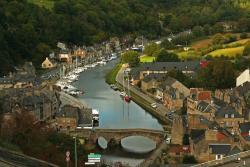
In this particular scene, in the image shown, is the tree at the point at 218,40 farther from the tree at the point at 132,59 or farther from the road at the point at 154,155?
the road at the point at 154,155

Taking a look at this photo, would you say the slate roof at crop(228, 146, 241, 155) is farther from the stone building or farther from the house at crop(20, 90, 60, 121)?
the house at crop(20, 90, 60, 121)

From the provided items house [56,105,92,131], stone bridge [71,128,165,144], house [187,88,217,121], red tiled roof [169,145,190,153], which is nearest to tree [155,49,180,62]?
house [187,88,217,121]

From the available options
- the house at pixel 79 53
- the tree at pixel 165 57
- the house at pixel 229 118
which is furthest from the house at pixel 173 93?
the house at pixel 79 53

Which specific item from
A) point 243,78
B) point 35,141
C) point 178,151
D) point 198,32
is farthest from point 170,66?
point 35,141

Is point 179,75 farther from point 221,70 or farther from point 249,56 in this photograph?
point 249,56

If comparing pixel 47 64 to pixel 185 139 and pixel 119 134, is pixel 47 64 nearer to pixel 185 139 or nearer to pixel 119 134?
pixel 119 134

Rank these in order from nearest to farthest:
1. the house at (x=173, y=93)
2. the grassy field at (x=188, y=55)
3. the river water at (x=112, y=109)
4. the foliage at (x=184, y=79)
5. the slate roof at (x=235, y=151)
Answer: the slate roof at (x=235, y=151), the river water at (x=112, y=109), the house at (x=173, y=93), the foliage at (x=184, y=79), the grassy field at (x=188, y=55)
